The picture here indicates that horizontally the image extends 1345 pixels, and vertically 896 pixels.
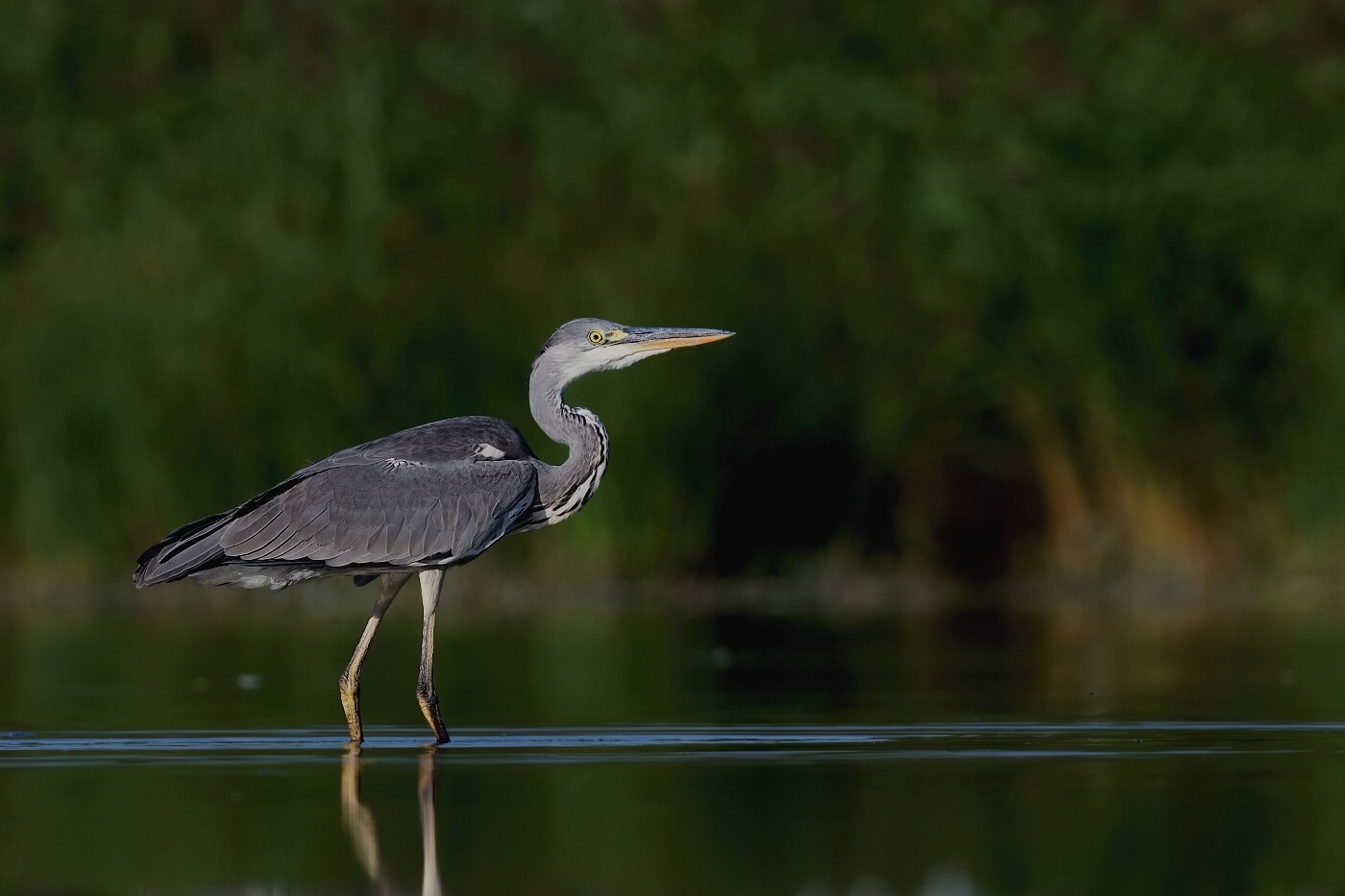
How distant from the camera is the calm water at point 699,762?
248 inches

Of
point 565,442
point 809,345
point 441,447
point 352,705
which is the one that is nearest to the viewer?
point 352,705

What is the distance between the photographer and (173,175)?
22984 mm

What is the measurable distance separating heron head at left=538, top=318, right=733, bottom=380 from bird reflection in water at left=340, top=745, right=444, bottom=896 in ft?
8.01

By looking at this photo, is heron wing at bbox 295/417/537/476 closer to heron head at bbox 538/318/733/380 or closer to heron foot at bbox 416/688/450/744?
heron head at bbox 538/318/733/380

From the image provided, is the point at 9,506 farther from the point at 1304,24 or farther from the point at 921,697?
the point at 1304,24

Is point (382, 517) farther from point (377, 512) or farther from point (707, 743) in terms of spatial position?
point (707, 743)

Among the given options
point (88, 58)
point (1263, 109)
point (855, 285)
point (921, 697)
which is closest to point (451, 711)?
point (921, 697)

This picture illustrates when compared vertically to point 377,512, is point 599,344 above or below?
above

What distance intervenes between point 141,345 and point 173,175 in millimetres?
5093

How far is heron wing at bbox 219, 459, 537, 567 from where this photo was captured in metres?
10.0

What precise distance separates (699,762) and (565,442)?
2.72 metres

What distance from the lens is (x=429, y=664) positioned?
389 inches

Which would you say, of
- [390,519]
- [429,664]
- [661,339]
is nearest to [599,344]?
[661,339]

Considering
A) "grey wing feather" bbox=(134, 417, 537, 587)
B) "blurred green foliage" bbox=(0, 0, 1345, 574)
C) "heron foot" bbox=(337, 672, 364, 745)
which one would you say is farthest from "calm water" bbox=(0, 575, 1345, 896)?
"blurred green foliage" bbox=(0, 0, 1345, 574)
